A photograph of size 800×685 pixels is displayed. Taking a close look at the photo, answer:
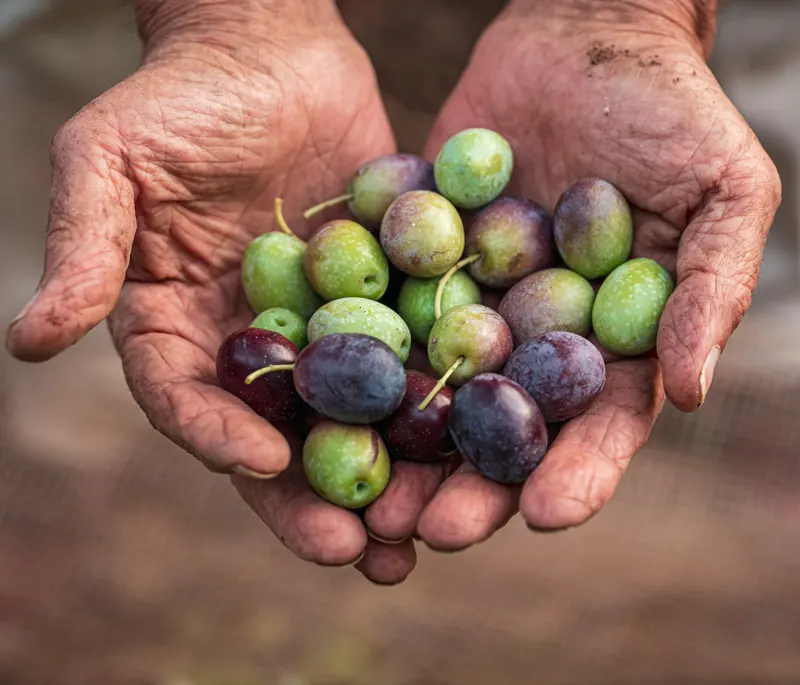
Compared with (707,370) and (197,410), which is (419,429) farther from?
(707,370)

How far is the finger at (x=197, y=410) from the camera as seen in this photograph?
133 centimetres

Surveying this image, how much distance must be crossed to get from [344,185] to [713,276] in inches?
37.6

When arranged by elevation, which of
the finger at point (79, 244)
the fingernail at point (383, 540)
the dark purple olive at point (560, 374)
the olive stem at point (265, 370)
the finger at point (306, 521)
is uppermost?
the finger at point (79, 244)

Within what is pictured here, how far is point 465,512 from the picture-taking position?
4.38 feet

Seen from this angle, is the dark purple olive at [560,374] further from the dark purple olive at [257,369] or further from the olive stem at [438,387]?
the dark purple olive at [257,369]

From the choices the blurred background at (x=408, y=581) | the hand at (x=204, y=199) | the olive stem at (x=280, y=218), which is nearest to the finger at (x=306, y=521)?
the hand at (x=204, y=199)

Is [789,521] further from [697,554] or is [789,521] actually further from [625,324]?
[625,324]

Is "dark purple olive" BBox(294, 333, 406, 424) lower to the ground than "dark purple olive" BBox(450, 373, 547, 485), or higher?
higher

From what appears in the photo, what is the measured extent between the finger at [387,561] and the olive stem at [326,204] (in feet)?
2.57

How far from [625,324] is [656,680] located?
1.09 m

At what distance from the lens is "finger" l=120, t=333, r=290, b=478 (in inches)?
52.2

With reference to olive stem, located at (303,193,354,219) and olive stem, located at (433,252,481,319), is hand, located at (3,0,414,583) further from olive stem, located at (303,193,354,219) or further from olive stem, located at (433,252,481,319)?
olive stem, located at (433,252,481,319)

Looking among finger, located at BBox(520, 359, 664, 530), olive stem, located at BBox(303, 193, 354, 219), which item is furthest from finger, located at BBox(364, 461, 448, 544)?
olive stem, located at BBox(303, 193, 354, 219)

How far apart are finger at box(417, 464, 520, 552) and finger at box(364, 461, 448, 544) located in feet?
0.23
